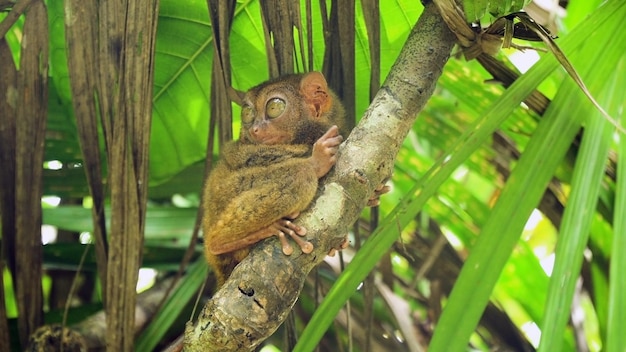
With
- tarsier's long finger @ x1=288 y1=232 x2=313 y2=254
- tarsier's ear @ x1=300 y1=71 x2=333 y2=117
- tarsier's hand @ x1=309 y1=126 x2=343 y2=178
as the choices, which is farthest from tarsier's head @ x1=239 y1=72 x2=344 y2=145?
tarsier's long finger @ x1=288 y1=232 x2=313 y2=254

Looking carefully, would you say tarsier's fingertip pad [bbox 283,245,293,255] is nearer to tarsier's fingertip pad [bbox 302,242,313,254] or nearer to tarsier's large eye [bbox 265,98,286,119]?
tarsier's fingertip pad [bbox 302,242,313,254]

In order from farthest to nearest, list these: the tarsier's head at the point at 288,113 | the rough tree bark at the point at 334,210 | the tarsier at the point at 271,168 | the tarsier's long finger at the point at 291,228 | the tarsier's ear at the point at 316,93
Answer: the tarsier's head at the point at 288,113
the tarsier's ear at the point at 316,93
the tarsier at the point at 271,168
the tarsier's long finger at the point at 291,228
the rough tree bark at the point at 334,210

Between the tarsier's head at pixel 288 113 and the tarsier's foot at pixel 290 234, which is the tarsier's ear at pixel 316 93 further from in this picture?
the tarsier's foot at pixel 290 234

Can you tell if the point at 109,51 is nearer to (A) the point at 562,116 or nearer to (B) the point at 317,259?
(B) the point at 317,259

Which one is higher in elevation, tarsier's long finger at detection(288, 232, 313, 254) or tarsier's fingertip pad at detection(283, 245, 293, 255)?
tarsier's long finger at detection(288, 232, 313, 254)

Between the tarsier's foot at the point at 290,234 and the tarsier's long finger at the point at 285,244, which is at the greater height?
the tarsier's foot at the point at 290,234

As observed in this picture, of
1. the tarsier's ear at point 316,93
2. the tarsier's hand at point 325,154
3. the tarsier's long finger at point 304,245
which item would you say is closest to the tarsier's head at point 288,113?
the tarsier's ear at point 316,93

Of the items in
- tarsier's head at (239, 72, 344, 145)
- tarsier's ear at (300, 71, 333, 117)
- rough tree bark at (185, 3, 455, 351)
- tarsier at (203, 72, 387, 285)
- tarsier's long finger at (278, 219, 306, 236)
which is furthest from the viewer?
tarsier's head at (239, 72, 344, 145)
